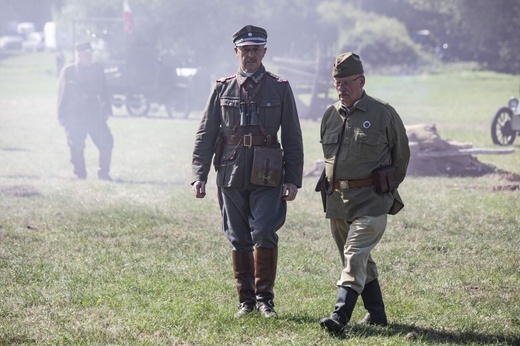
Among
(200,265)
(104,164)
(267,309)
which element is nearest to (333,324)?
(267,309)

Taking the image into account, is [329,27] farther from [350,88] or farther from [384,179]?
[384,179]

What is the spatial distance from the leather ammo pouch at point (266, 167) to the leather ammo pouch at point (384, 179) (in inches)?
26.1

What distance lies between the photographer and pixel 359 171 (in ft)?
19.5

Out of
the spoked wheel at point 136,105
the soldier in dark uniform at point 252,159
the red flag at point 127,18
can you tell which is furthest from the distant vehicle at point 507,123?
the red flag at point 127,18

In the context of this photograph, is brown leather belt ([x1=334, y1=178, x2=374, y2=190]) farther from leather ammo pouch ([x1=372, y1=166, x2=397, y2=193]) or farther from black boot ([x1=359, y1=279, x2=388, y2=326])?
black boot ([x1=359, y1=279, x2=388, y2=326])

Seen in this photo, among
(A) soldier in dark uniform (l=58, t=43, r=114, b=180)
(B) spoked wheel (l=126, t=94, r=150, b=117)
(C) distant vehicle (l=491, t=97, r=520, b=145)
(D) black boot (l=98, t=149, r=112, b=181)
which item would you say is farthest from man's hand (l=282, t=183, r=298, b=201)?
(B) spoked wheel (l=126, t=94, r=150, b=117)

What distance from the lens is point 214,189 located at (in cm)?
1355

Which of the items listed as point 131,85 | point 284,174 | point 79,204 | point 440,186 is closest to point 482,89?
point 131,85

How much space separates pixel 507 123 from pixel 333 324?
15.1m

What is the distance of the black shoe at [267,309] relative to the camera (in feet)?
20.3

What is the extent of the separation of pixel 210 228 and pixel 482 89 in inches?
1152

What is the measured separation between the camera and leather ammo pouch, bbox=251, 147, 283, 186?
Result: 244 inches

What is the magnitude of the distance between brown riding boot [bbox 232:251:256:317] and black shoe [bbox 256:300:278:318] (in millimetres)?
86

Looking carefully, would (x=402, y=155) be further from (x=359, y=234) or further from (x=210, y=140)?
(x=210, y=140)
